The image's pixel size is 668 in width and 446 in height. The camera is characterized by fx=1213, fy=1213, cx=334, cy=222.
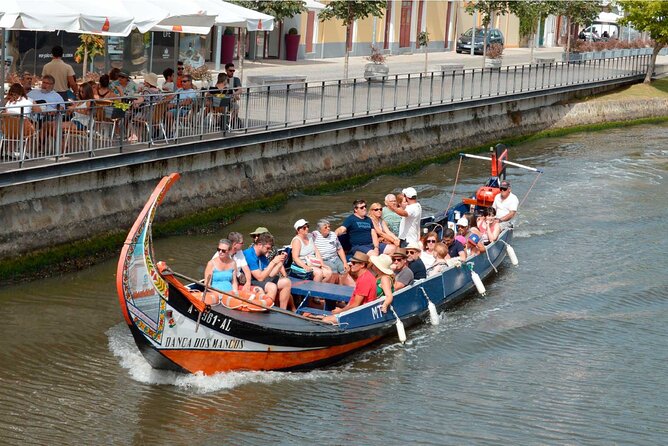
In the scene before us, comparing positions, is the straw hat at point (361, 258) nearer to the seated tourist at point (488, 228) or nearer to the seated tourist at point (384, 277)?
the seated tourist at point (384, 277)

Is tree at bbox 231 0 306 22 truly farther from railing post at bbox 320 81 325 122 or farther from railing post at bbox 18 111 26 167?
railing post at bbox 18 111 26 167

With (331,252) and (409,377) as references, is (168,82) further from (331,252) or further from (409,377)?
(409,377)

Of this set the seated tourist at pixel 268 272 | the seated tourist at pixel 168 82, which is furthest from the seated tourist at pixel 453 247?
the seated tourist at pixel 168 82

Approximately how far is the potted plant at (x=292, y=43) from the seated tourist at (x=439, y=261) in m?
28.1

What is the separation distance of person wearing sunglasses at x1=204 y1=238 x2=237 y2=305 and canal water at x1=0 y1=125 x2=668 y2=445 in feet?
4.14

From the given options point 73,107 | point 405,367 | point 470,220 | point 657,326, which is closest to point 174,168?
point 73,107

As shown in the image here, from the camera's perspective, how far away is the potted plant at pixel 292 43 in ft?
152

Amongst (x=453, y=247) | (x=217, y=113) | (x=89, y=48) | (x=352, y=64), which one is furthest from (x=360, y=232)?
(x=352, y=64)

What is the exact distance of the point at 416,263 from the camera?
1803 centimetres

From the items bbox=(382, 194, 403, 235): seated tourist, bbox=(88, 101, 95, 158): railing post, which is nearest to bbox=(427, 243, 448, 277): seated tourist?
bbox=(382, 194, 403, 235): seated tourist

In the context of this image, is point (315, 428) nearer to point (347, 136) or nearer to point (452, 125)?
point (347, 136)

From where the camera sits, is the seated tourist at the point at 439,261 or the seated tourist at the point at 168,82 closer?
the seated tourist at the point at 439,261

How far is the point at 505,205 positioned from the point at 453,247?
8.94 feet

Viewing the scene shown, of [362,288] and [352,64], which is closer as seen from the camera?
[362,288]
